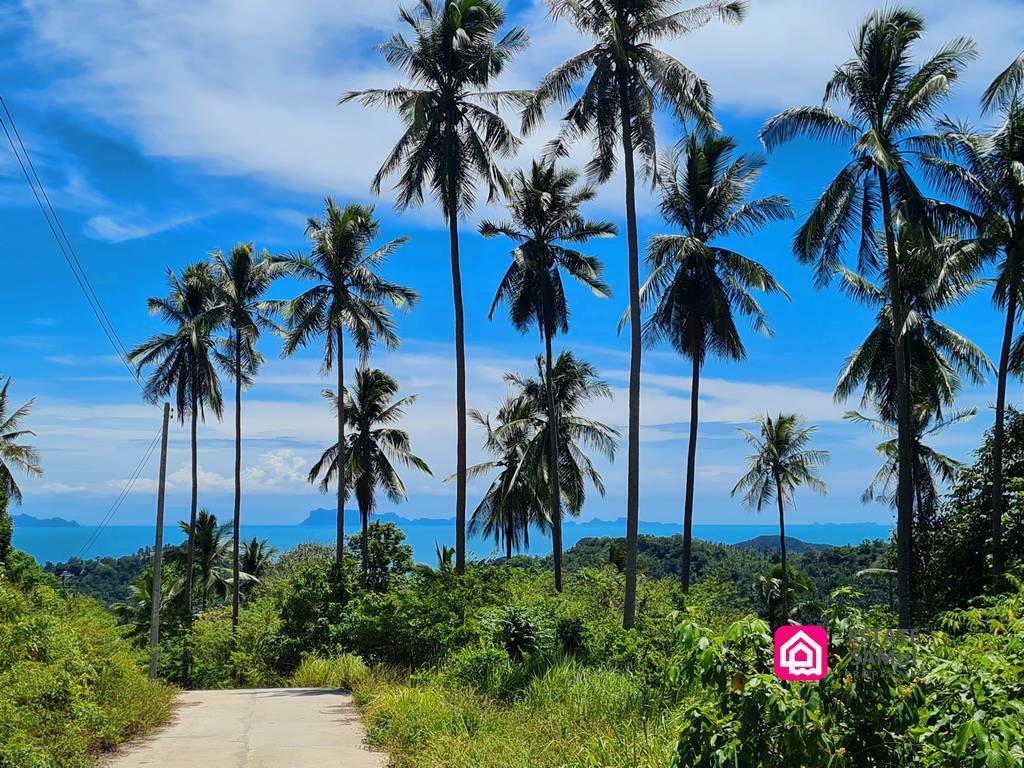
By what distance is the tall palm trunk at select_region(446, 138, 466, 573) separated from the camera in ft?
71.5

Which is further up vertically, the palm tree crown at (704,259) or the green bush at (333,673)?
the palm tree crown at (704,259)

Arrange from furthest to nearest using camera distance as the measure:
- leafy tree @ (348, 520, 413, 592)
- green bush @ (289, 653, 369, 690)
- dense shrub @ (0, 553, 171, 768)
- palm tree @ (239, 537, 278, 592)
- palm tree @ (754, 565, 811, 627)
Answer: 1. palm tree @ (239, 537, 278, 592)
2. palm tree @ (754, 565, 811, 627)
3. leafy tree @ (348, 520, 413, 592)
4. green bush @ (289, 653, 369, 690)
5. dense shrub @ (0, 553, 171, 768)

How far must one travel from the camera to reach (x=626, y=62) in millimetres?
17172

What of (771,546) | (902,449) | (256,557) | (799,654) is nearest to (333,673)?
(902,449)

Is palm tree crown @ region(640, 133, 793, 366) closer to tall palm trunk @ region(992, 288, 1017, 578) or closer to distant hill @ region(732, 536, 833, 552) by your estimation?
tall palm trunk @ region(992, 288, 1017, 578)

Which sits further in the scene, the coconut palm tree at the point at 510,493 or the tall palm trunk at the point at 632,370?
the coconut palm tree at the point at 510,493

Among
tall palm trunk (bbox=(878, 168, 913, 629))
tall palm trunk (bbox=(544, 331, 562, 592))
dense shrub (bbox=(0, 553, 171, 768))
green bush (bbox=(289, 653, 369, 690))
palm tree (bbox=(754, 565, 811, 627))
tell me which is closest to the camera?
dense shrub (bbox=(0, 553, 171, 768))

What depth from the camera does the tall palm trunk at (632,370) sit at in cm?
1688

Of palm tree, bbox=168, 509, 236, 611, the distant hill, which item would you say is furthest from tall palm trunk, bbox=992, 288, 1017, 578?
palm tree, bbox=168, 509, 236, 611

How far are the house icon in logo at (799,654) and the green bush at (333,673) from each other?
12030mm

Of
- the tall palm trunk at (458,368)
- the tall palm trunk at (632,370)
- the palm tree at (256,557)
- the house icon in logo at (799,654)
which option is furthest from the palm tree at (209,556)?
the house icon in logo at (799,654)

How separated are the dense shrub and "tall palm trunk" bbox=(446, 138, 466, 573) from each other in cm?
975

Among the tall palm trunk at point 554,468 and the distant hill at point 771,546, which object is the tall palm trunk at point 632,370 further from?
the distant hill at point 771,546

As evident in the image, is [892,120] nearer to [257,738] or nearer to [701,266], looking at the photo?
[701,266]
